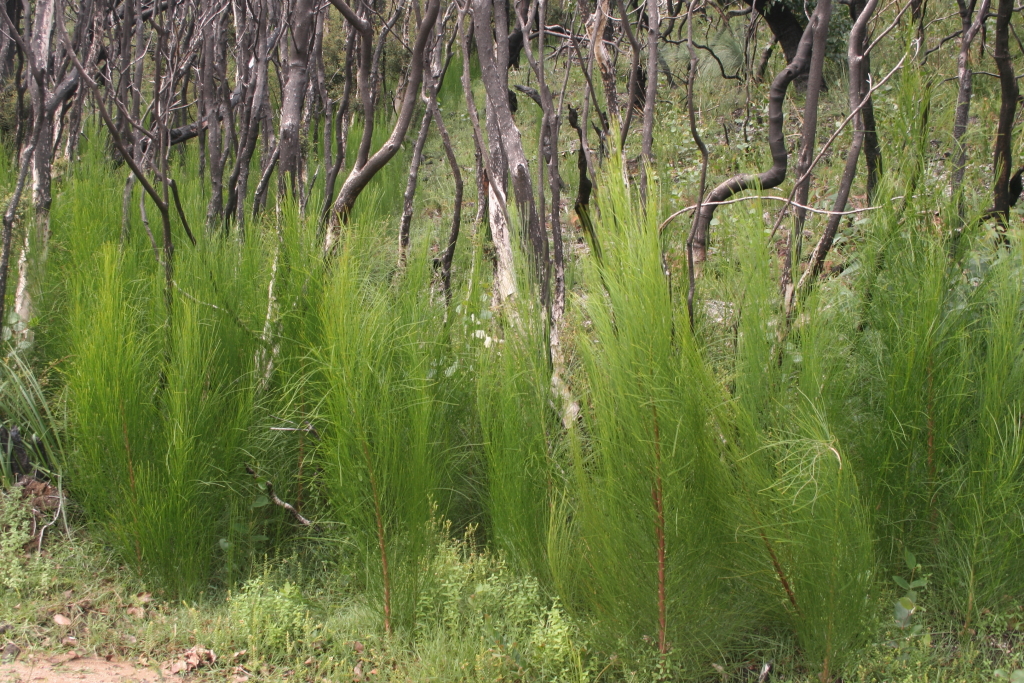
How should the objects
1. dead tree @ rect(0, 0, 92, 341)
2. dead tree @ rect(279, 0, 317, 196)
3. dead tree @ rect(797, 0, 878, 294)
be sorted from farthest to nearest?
dead tree @ rect(0, 0, 92, 341) → dead tree @ rect(279, 0, 317, 196) → dead tree @ rect(797, 0, 878, 294)

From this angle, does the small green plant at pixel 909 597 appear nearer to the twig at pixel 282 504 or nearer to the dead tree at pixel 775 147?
the dead tree at pixel 775 147

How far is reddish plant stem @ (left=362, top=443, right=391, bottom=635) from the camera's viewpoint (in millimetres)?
2141

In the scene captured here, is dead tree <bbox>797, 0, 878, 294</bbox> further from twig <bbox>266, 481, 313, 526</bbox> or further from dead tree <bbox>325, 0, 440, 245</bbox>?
twig <bbox>266, 481, 313, 526</bbox>

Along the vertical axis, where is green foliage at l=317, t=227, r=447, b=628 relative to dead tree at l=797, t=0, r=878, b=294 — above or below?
below

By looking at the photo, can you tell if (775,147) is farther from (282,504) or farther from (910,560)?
(282,504)

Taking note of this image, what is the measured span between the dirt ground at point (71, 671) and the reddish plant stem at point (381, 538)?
0.62 metres

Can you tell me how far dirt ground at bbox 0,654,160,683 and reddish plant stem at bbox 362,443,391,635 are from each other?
0.62 metres

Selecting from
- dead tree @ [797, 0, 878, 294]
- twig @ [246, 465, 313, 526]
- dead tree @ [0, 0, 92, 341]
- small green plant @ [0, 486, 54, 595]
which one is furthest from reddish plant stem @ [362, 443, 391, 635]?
dead tree @ [0, 0, 92, 341]

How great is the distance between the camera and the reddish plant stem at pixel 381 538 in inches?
84.3

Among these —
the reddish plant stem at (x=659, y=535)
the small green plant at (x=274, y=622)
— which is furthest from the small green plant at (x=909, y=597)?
the small green plant at (x=274, y=622)

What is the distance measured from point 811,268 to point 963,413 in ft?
1.80

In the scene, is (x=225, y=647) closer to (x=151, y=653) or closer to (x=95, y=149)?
(x=151, y=653)

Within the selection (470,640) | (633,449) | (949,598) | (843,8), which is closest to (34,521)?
(470,640)

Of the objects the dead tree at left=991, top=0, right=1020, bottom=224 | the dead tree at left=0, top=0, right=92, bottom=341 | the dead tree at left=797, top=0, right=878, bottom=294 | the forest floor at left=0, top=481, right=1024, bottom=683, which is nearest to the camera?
the forest floor at left=0, top=481, right=1024, bottom=683
